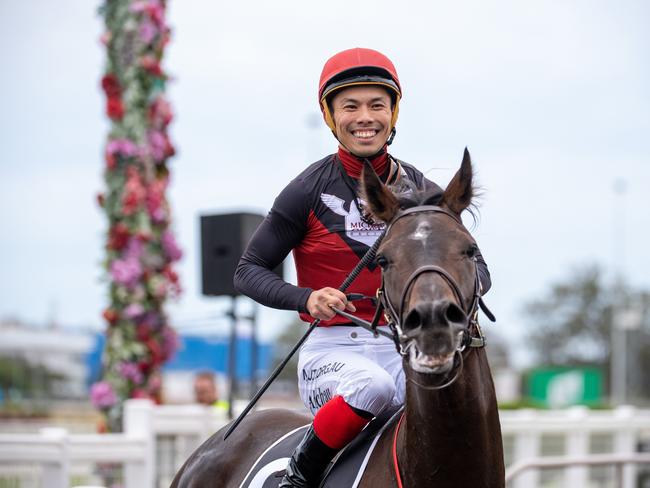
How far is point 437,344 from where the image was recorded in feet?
9.36

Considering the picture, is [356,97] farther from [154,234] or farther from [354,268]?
[154,234]

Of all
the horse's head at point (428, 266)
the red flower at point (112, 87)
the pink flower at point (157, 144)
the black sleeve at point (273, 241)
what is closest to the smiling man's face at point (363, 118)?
the black sleeve at point (273, 241)

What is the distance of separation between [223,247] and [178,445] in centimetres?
195

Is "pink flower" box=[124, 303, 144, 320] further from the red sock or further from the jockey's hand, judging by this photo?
the jockey's hand

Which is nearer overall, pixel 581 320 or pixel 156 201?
pixel 156 201

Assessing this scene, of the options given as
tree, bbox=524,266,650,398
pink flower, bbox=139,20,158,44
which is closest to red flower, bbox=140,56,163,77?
pink flower, bbox=139,20,158,44

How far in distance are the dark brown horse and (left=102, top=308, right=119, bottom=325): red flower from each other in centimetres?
692

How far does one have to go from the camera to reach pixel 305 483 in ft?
12.3

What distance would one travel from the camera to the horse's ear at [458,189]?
3361 millimetres

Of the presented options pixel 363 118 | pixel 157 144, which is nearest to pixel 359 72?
pixel 363 118

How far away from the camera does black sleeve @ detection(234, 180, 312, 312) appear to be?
3.81 metres

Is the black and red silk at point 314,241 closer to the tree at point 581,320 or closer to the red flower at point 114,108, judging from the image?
the red flower at point 114,108

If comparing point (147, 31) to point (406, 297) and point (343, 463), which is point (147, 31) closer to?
point (343, 463)

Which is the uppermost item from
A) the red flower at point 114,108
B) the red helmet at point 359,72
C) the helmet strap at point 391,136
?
the red flower at point 114,108
